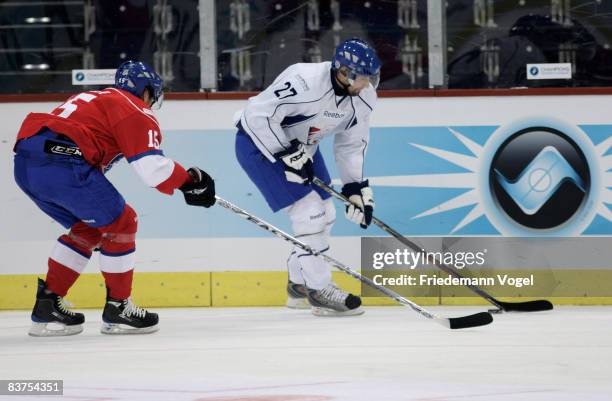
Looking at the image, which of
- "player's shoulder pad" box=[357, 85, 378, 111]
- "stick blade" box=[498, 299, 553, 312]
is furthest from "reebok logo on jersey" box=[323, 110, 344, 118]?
"stick blade" box=[498, 299, 553, 312]

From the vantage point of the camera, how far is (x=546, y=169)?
538cm

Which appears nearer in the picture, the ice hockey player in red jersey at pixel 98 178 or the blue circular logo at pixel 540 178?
the ice hockey player in red jersey at pixel 98 178

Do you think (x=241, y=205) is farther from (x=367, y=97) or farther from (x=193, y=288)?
(x=367, y=97)

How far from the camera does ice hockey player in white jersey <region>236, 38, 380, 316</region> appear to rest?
4.64 meters

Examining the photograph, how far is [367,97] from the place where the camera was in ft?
15.8

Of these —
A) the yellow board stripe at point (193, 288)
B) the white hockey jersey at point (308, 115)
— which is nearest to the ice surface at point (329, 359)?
the yellow board stripe at point (193, 288)

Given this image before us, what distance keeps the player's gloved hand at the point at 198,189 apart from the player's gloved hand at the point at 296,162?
555 mm

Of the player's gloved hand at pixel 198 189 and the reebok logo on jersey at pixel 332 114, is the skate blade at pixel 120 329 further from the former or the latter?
the reebok logo on jersey at pixel 332 114

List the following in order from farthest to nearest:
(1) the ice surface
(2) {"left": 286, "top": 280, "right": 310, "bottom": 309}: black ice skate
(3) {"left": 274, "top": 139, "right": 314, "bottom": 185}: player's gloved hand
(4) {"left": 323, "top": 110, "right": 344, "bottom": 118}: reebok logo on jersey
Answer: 1. (2) {"left": 286, "top": 280, "right": 310, "bottom": 309}: black ice skate
2. (4) {"left": 323, "top": 110, "right": 344, "bottom": 118}: reebok logo on jersey
3. (3) {"left": 274, "top": 139, "right": 314, "bottom": 185}: player's gloved hand
4. (1) the ice surface

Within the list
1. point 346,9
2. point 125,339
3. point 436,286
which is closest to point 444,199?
point 436,286

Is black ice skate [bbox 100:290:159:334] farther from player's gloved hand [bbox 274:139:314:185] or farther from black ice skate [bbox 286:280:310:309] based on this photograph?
black ice skate [bbox 286:280:310:309]

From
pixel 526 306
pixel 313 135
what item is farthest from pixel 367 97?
pixel 526 306

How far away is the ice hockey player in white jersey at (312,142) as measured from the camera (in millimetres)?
4641

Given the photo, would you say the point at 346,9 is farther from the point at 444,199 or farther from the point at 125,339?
the point at 125,339
